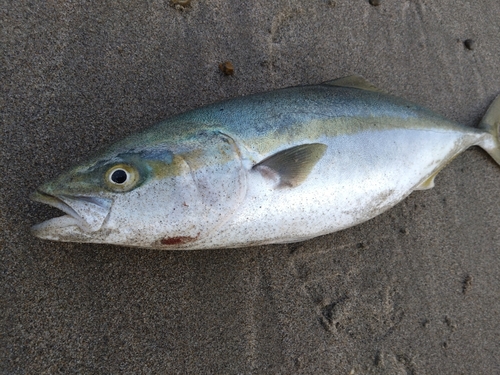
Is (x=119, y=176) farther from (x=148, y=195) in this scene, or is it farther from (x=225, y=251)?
(x=225, y=251)

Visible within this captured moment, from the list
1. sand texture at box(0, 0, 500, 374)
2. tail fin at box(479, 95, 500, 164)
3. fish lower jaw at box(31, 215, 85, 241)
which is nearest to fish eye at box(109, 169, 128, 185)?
fish lower jaw at box(31, 215, 85, 241)

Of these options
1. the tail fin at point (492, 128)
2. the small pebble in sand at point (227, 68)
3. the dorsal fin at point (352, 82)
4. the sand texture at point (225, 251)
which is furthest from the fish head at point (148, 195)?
the tail fin at point (492, 128)

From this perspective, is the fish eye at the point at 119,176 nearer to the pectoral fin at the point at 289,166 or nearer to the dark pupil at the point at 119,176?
the dark pupil at the point at 119,176

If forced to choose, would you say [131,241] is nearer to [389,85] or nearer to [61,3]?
[61,3]

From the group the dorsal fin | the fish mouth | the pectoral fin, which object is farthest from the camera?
the dorsal fin

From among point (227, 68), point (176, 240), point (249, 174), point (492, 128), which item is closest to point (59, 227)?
point (176, 240)

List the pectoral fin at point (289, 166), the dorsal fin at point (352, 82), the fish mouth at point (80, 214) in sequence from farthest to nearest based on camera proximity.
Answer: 1. the dorsal fin at point (352, 82)
2. the pectoral fin at point (289, 166)
3. the fish mouth at point (80, 214)

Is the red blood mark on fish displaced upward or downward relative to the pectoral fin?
downward

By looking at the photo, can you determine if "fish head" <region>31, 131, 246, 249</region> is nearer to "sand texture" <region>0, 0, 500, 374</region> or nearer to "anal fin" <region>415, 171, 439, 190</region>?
"sand texture" <region>0, 0, 500, 374</region>
